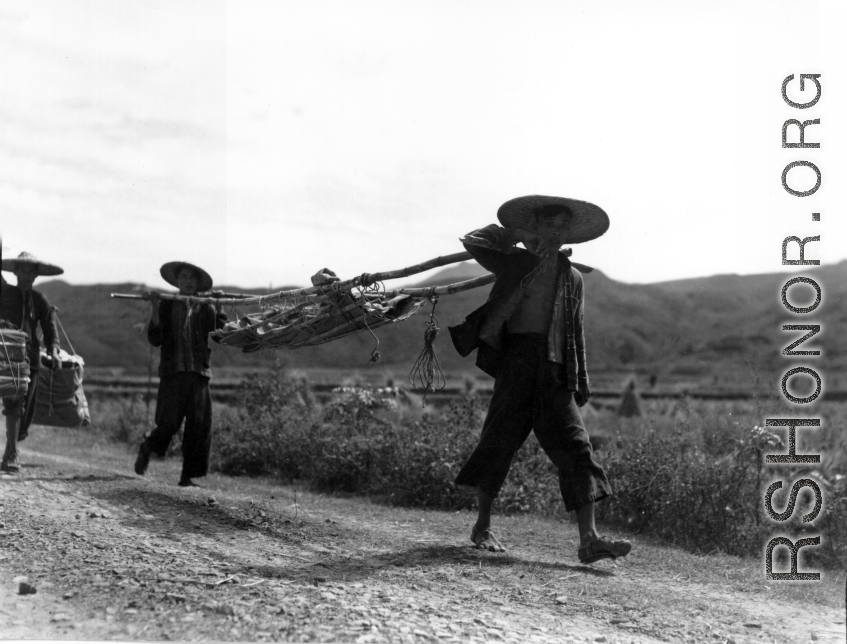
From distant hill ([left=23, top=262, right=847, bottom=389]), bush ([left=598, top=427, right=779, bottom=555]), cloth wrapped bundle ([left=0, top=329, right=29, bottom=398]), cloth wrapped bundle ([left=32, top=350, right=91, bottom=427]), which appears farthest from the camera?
distant hill ([left=23, top=262, right=847, bottom=389])

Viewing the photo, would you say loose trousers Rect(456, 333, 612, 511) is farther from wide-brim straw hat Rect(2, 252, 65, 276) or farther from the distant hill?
the distant hill

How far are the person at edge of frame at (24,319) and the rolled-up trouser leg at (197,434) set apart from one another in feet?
5.59

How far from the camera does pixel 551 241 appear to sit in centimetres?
603

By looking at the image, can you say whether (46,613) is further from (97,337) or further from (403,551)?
(97,337)

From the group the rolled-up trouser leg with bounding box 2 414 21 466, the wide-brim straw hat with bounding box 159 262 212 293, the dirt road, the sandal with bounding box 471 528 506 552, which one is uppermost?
the wide-brim straw hat with bounding box 159 262 212 293

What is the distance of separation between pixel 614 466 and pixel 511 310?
2829 mm

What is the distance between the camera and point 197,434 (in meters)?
8.73

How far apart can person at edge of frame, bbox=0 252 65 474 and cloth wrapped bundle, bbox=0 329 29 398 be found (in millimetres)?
350

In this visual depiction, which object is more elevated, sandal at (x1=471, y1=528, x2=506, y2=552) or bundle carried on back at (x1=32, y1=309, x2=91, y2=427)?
bundle carried on back at (x1=32, y1=309, x2=91, y2=427)

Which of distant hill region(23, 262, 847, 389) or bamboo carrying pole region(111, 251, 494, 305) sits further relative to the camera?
distant hill region(23, 262, 847, 389)

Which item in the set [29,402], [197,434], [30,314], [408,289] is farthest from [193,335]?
[408,289]

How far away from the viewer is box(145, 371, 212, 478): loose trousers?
8758 mm

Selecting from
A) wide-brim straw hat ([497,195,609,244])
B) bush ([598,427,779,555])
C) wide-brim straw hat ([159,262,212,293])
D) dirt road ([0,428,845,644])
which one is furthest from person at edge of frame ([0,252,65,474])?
bush ([598,427,779,555])

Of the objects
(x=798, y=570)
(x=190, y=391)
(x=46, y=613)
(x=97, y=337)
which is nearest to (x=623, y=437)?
(x=798, y=570)
